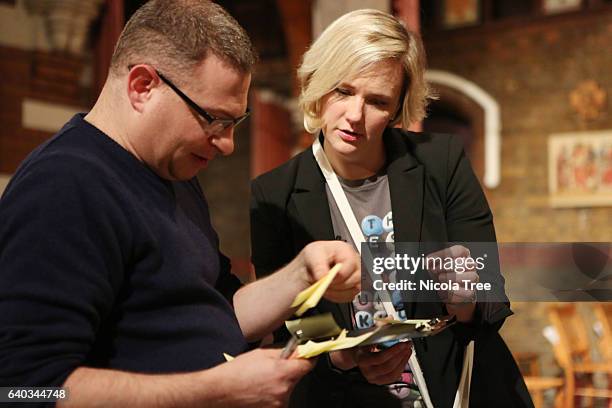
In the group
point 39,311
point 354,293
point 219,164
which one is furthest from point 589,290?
point 219,164

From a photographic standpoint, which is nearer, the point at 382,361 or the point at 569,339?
the point at 382,361

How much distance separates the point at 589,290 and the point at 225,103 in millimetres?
671

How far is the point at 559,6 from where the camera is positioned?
31.7 ft

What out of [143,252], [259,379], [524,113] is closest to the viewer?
[259,379]

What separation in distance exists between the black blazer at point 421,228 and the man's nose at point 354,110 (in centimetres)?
14

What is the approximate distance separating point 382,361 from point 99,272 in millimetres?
528

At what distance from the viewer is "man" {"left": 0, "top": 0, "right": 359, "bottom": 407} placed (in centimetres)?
120

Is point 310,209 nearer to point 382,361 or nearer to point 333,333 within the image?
point 382,361

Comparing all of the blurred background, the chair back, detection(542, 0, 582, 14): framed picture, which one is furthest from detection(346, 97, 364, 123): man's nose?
detection(542, 0, 582, 14): framed picture

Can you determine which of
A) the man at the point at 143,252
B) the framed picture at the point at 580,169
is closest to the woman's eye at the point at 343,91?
the man at the point at 143,252

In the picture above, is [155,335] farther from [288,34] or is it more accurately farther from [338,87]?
[288,34]

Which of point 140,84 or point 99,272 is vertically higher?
point 140,84

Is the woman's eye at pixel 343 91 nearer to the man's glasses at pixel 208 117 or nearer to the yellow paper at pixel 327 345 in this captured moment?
the man's glasses at pixel 208 117

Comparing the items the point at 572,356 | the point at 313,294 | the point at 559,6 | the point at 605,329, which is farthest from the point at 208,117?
the point at 559,6
